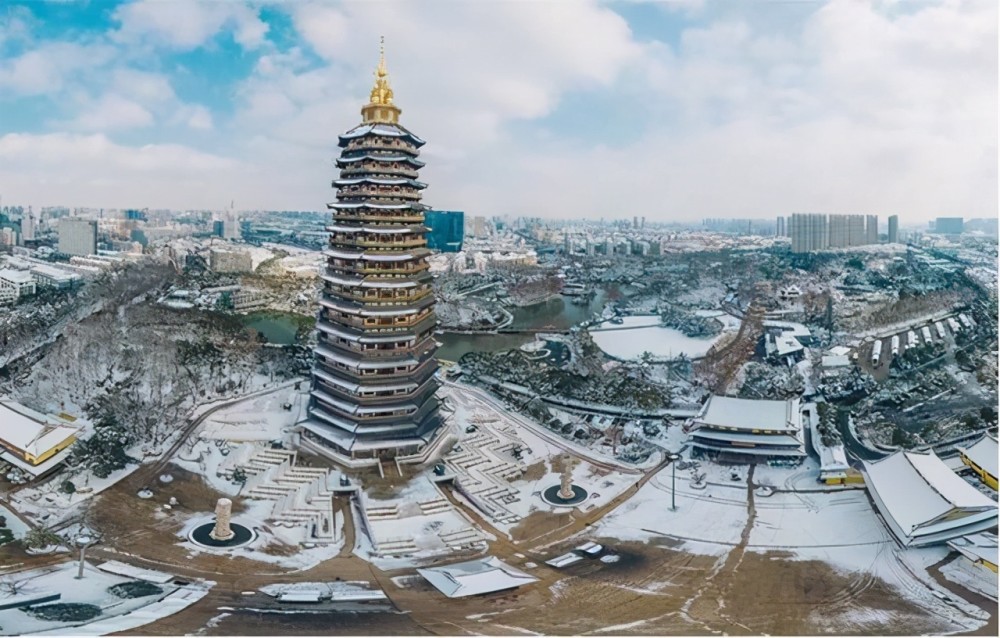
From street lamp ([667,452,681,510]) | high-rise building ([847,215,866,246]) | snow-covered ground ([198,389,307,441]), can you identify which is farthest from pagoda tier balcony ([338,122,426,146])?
high-rise building ([847,215,866,246])

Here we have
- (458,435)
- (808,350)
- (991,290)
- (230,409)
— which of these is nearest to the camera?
(458,435)

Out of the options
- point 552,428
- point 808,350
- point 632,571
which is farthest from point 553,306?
point 632,571

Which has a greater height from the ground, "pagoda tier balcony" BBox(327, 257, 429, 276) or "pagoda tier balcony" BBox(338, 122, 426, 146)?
"pagoda tier balcony" BBox(338, 122, 426, 146)

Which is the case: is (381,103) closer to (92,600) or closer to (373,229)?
(373,229)

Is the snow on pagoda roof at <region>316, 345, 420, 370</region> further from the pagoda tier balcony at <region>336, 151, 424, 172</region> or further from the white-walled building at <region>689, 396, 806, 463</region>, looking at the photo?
the white-walled building at <region>689, 396, 806, 463</region>

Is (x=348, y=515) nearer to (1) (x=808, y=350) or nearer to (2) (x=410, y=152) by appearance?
Answer: (2) (x=410, y=152)

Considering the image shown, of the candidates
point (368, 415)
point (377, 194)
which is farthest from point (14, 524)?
point (377, 194)

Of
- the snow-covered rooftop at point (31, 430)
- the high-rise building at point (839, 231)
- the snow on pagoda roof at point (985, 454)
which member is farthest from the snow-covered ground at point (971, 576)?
the high-rise building at point (839, 231)
